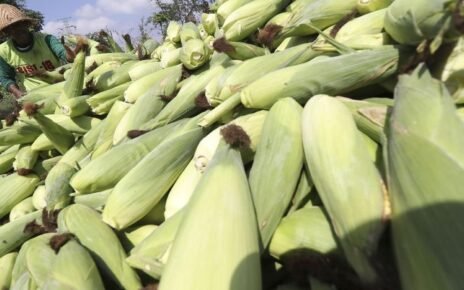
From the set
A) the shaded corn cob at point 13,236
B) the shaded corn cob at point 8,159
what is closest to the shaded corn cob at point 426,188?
the shaded corn cob at point 13,236

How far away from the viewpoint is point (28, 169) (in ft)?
8.19

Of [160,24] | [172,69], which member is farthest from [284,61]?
[160,24]

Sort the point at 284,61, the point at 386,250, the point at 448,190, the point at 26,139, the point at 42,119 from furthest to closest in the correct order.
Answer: the point at 26,139 < the point at 42,119 < the point at 284,61 < the point at 386,250 < the point at 448,190

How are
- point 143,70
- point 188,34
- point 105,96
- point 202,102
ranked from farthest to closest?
point 188,34, point 143,70, point 105,96, point 202,102

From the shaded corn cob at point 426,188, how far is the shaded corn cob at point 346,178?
57 millimetres

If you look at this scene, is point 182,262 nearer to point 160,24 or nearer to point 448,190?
point 448,190

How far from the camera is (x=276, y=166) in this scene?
4.25 feet

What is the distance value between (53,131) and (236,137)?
147 centimetres

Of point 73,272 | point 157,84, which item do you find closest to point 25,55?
point 157,84

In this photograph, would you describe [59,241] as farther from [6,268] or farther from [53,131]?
[53,131]

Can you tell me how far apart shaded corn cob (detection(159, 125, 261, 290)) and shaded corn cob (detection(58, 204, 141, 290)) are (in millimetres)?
403

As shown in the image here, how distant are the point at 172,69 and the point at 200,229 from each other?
1.53 m

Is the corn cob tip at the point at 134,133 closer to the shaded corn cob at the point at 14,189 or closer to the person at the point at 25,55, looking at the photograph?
the shaded corn cob at the point at 14,189

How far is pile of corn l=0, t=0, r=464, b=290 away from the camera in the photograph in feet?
3.18
